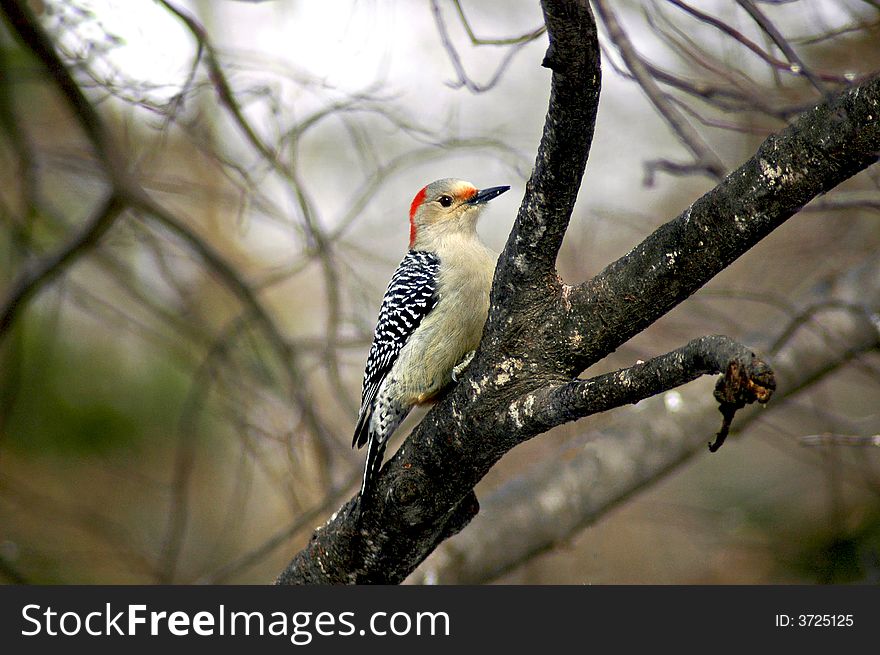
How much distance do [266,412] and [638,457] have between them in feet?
7.77

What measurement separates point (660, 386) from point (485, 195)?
2776 millimetres

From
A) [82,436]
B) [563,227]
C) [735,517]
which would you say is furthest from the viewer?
[82,436]

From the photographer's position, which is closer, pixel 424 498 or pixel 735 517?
pixel 424 498

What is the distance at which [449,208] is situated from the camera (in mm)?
4816

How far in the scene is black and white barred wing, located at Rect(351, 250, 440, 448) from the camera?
4.22m

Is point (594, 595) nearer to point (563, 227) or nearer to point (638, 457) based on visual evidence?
point (638, 457)

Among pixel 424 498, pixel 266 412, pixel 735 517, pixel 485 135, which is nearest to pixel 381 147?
pixel 485 135

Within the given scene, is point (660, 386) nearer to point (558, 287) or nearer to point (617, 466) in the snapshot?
point (558, 287)

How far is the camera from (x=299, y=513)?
4.87 metres

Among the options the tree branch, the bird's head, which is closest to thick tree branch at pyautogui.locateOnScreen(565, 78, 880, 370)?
the bird's head

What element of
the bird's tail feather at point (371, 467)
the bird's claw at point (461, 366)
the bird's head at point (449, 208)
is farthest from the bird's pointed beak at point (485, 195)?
the bird's tail feather at point (371, 467)

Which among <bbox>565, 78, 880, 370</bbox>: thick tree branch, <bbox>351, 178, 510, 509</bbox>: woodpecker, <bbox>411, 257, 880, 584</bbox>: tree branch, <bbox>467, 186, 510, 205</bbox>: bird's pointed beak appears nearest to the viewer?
<bbox>565, 78, 880, 370</bbox>: thick tree branch

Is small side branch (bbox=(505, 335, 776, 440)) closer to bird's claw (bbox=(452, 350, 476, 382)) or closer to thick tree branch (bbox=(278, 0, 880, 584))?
thick tree branch (bbox=(278, 0, 880, 584))

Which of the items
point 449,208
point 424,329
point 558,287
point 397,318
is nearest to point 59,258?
point 397,318
